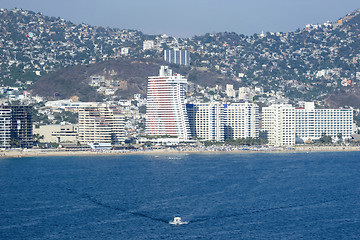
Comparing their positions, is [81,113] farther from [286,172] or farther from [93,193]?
[93,193]

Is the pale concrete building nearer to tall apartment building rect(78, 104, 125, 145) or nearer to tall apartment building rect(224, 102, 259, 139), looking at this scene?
tall apartment building rect(78, 104, 125, 145)

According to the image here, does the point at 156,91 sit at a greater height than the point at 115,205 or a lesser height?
greater

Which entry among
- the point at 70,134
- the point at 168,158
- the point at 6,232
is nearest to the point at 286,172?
the point at 168,158

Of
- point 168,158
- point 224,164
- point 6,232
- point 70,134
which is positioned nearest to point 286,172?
point 224,164

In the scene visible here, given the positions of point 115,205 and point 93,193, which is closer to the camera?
point 115,205

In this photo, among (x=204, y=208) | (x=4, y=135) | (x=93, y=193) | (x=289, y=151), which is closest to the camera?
(x=204, y=208)

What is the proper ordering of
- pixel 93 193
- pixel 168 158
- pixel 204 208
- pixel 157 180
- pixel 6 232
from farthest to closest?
pixel 168 158
pixel 157 180
pixel 93 193
pixel 204 208
pixel 6 232

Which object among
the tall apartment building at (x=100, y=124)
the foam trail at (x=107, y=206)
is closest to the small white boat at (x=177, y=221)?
the foam trail at (x=107, y=206)
